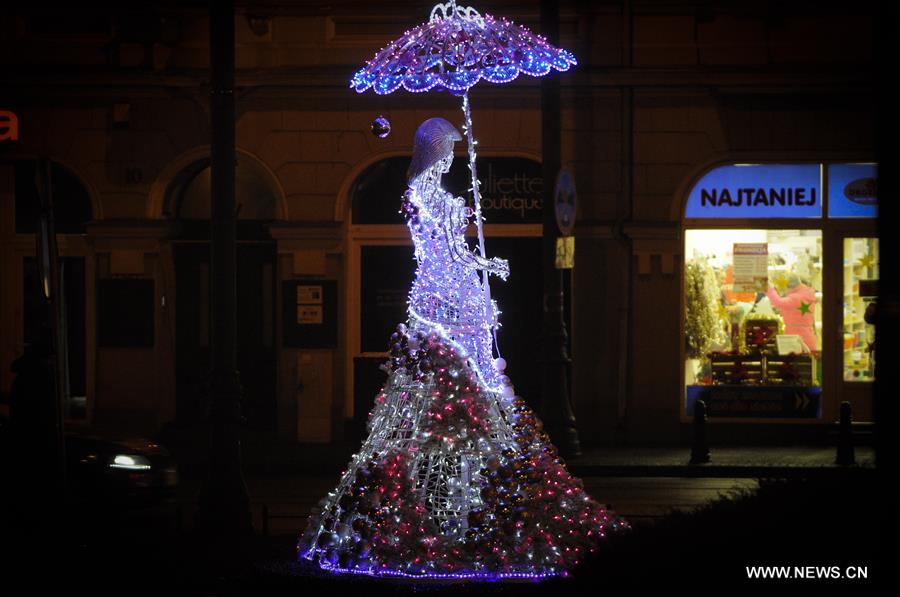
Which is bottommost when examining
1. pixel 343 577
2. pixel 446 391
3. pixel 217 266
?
pixel 343 577

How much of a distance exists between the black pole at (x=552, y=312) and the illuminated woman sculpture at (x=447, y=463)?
310 inches

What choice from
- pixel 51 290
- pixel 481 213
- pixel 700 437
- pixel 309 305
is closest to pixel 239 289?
pixel 309 305

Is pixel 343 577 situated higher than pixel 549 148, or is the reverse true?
pixel 549 148

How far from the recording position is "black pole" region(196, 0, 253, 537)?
1136 centimetres

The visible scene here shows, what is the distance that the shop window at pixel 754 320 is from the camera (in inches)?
787

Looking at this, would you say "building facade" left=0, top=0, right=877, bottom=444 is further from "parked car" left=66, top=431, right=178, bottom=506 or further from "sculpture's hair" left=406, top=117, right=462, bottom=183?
"sculpture's hair" left=406, top=117, right=462, bottom=183

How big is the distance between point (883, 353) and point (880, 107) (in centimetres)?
90

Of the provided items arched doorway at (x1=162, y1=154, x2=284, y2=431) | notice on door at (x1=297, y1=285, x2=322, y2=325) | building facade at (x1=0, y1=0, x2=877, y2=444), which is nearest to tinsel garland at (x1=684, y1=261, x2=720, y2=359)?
building facade at (x1=0, y1=0, x2=877, y2=444)

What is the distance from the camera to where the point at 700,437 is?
57.3 feet

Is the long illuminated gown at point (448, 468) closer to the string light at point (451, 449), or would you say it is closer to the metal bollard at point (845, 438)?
the string light at point (451, 449)

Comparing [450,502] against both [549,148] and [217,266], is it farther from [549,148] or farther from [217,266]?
[549,148]

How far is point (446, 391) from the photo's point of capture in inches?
361

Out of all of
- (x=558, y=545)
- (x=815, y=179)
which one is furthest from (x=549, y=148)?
(x=558, y=545)

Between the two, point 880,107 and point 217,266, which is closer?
point 880,107
